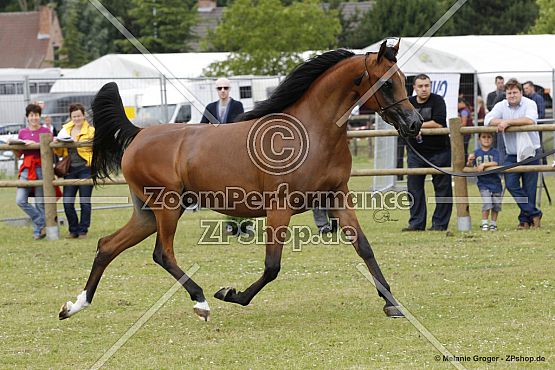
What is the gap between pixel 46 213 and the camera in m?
12.6

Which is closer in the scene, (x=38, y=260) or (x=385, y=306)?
(x=385, y=306)

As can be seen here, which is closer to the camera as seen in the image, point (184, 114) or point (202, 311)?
point (202, 311)

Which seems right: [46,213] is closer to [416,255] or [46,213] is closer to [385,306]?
[416,255]

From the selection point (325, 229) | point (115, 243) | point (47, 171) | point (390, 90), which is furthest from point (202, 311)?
point (47, 171)

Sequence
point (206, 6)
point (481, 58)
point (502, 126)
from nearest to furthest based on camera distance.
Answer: point (502, 126) → point (481, 58) → point (206, 6)

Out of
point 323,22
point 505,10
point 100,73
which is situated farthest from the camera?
point 505,10

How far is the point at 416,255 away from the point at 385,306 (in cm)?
319

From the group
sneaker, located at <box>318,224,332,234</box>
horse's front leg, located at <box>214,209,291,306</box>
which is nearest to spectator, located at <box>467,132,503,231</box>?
sneaker, located at <box>318,224,332,234</box>

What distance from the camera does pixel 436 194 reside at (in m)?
12.2

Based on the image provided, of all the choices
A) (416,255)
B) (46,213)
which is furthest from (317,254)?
(46,213)

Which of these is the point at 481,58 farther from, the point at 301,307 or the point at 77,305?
the point at 77,305

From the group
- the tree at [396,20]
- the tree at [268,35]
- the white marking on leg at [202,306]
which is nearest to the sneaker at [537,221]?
the white marking on leg at [202,306]

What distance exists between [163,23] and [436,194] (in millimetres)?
35495

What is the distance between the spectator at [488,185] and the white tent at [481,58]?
10.2 meters
